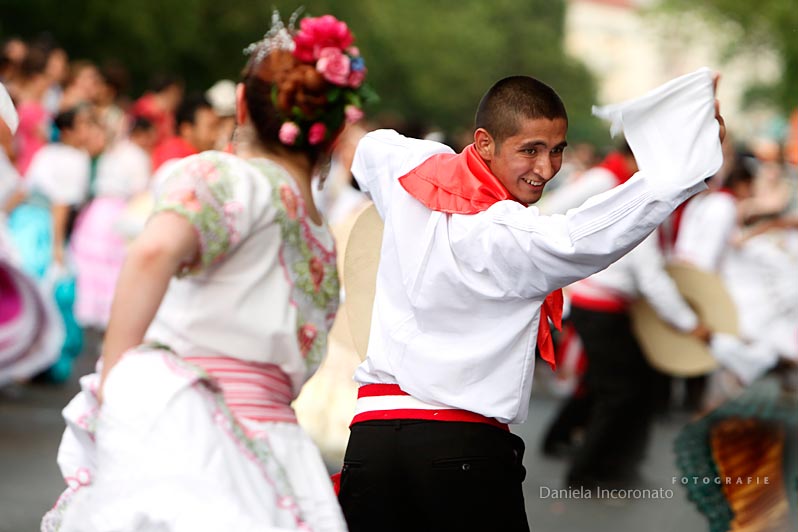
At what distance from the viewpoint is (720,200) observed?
10000 millimetres

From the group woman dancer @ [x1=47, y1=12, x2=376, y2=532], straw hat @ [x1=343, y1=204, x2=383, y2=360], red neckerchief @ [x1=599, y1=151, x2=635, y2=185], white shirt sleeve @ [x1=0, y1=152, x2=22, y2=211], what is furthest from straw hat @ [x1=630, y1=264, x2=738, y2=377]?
woman dancer @ [x1=47, y1=12, x2=376, y2=532]

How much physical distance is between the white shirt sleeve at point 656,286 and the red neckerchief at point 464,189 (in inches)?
158

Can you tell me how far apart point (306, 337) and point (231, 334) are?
247mm

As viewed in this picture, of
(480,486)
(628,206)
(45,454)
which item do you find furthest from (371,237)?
(45,454)

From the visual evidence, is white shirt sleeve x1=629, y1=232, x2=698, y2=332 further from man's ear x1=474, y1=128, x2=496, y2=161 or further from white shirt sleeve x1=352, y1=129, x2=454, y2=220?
man's ear x1=474, y1=128, x2=496, y2=161

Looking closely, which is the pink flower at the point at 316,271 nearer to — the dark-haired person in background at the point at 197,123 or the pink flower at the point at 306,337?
the pink flower at the point at 306,337

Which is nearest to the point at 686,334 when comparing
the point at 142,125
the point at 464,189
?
the point at 464,189

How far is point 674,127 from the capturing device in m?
2.88

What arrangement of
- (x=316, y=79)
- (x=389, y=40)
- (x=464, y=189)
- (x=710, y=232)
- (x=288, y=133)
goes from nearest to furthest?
(x=464, y=189) < (x=288, y=133) < (x=316, y=79) < (x=710, y=232) < (x=389, y=40)

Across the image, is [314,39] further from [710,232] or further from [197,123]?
[710,232]

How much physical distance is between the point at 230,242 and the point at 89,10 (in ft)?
73.8

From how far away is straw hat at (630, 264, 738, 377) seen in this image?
7445 millimetres

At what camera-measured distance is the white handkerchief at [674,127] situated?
2830 mm

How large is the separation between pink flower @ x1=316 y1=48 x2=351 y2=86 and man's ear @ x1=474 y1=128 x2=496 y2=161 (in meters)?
0.60
